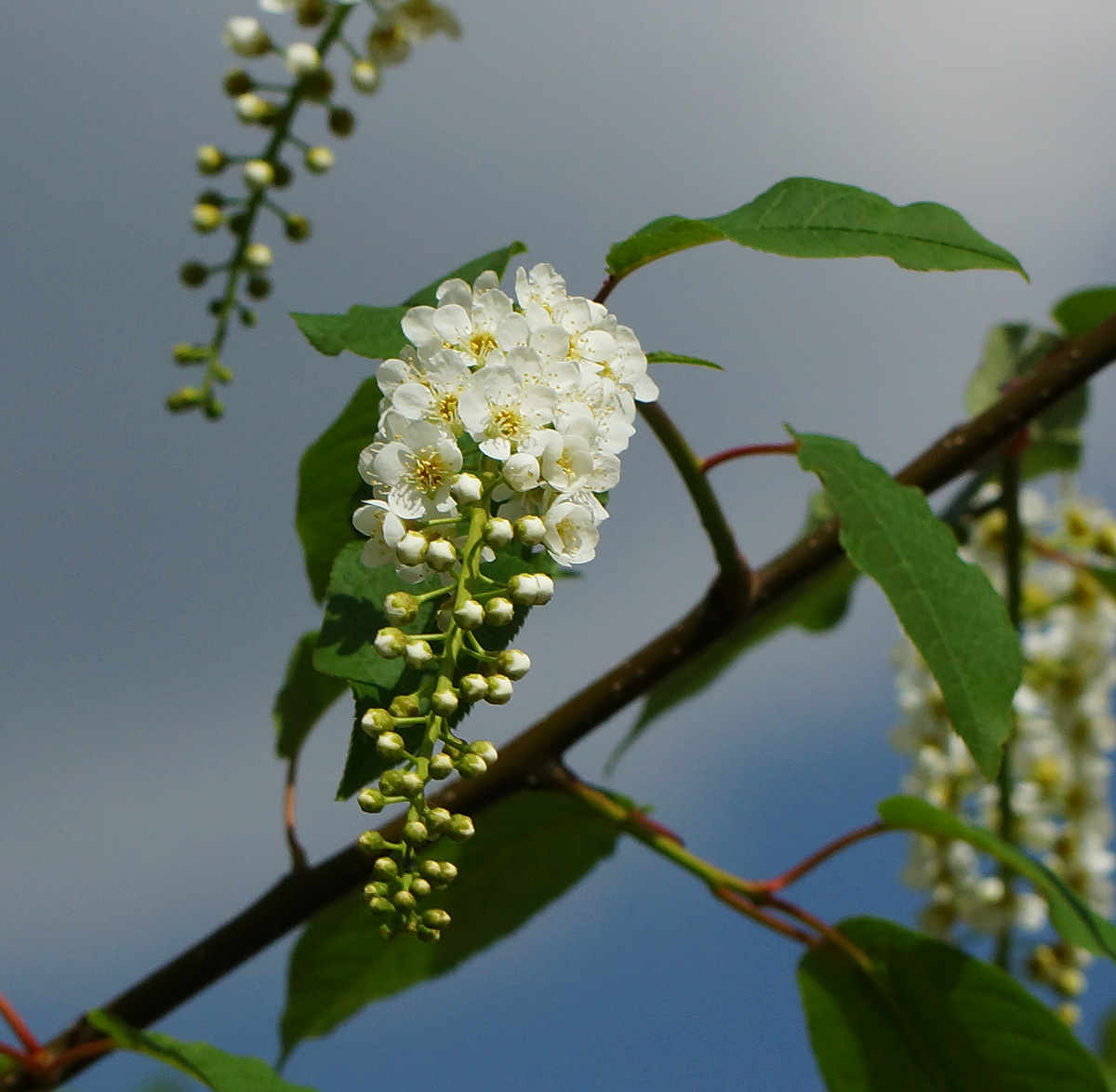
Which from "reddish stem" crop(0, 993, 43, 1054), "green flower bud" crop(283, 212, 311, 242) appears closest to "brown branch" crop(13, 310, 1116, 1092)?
"reddish stem" crop(0, 993, 43, 1054)

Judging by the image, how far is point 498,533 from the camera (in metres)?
0.93

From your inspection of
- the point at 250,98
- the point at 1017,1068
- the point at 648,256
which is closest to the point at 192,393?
the point at 250,98

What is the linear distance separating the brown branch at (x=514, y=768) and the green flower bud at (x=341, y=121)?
0.86 meters

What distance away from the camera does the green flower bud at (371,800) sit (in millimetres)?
869

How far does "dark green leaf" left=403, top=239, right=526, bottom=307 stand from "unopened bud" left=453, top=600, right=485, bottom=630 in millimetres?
308

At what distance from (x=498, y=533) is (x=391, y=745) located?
184mm

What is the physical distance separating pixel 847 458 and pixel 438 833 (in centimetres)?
55

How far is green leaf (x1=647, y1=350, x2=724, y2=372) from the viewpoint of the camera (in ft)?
3.46

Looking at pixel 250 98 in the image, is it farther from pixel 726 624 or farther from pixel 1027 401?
pixel 1027 401

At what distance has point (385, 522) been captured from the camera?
3.09ft

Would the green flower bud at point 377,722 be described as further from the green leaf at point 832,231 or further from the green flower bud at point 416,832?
the green leaf at point 832,231

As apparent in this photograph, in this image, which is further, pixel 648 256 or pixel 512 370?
pixel 648 256

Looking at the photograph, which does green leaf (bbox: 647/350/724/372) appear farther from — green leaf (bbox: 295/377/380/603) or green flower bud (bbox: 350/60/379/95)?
green flower bud (bbox: 350/60/379/95)

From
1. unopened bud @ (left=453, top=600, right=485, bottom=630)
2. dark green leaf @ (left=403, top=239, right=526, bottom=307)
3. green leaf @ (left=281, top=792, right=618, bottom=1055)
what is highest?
dark green leaf @ (left=403, top=239, right=526, bottom=307)
